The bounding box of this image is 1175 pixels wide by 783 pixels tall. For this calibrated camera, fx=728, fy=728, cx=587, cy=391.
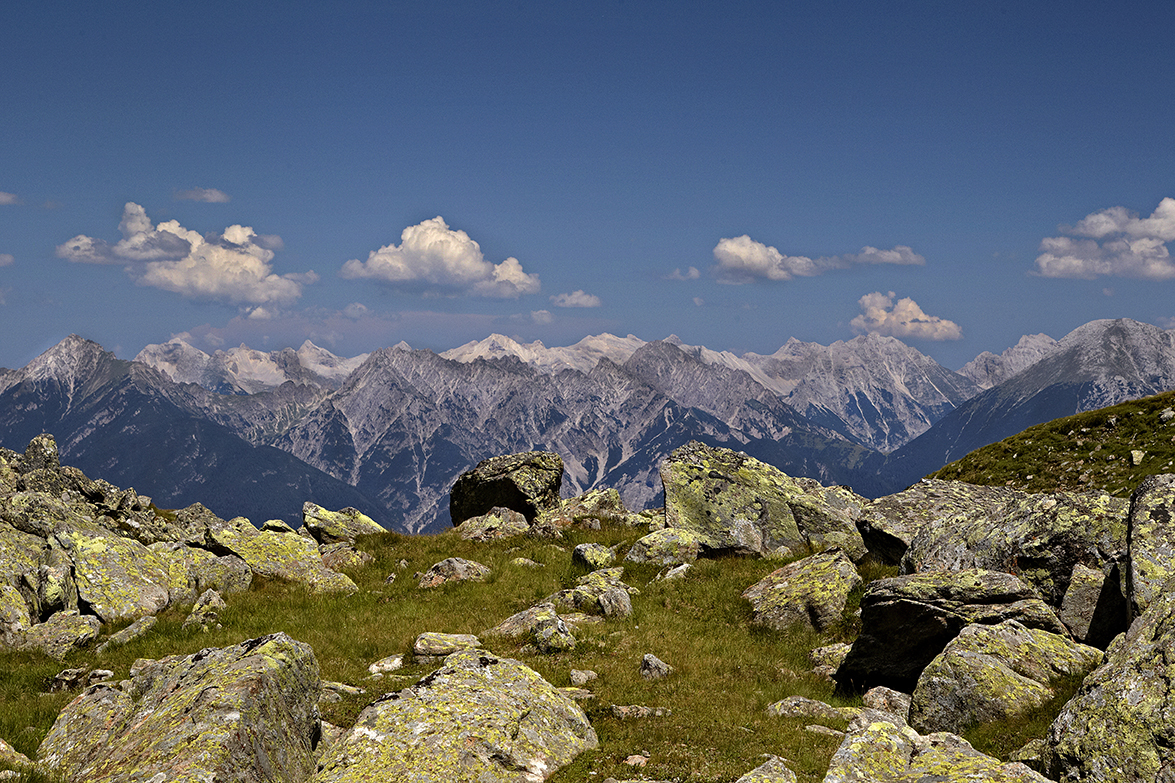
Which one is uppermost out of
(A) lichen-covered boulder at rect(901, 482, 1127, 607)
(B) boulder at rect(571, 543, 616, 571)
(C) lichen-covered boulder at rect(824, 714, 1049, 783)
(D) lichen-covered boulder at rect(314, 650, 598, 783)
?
(A) lichen-covered boulder at rect(901, 482, 1127, 607)

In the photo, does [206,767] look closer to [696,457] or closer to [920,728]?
[920,728]

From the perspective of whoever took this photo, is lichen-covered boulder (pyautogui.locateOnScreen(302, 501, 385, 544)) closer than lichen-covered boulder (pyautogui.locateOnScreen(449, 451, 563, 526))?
Yes

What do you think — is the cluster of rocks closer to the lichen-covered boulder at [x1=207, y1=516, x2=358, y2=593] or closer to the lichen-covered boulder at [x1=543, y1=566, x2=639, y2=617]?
the lichen-covered boulder at [x1=207, y1=516, x2=358, y2=593]

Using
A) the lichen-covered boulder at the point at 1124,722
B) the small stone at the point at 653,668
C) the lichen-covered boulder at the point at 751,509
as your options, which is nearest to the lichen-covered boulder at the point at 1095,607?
the lichen-covered boulder at the point at 1124,722

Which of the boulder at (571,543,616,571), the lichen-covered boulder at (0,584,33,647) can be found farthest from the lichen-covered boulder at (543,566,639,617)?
the lichen-covered boulder at (0,584,33,647)

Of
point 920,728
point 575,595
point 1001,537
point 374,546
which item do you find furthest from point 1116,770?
point 374,546

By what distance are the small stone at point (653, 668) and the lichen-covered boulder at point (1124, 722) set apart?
915cm

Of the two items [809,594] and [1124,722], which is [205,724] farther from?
[809,594]

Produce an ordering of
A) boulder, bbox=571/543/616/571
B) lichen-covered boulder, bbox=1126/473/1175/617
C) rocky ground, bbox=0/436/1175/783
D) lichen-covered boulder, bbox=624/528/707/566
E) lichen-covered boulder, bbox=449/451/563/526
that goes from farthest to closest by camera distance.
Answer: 1. lichen-covered boulder, bbox=449/451/563/526
2. lichen-covered boulder, bbox=624/528/707/566
3. boulder, bbox=571/543/616/571
4. lichen-covered boulder, bbox=1126/473/1175/617
5. rocky ground, bbox=0/436/1175/783

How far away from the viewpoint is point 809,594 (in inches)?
932

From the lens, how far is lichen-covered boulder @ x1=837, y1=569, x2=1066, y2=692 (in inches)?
690

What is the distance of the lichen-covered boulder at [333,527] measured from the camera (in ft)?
130

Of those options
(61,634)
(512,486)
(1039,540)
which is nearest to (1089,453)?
(1039,540)

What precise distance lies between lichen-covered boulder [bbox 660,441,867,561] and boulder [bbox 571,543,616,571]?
3.86m
